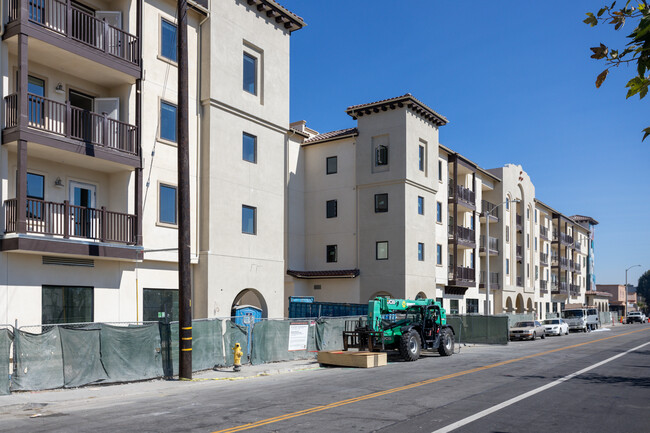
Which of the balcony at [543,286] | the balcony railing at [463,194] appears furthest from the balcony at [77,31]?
the balcony at [543,286]

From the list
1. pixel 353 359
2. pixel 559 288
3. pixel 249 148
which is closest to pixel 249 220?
pixel 249 148

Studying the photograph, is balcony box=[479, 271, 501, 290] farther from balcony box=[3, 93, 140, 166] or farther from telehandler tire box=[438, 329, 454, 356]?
balcony box=[3, 93, 140, 166]

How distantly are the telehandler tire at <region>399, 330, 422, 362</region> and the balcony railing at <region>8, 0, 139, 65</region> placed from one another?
14.7 m

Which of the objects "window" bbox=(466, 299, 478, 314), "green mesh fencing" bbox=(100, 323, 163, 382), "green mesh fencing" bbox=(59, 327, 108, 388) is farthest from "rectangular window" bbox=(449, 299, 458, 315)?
"green mesh fencing" bbox=(59, 327, 108, 388)

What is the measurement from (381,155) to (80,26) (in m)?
22.2

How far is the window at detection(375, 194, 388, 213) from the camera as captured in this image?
38750mm

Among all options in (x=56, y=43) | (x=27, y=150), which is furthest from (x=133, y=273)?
(x=56, y=43)

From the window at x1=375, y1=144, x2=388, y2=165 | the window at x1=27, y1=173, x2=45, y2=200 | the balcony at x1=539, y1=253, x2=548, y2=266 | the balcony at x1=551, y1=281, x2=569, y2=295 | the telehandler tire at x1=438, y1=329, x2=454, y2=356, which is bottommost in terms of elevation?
the balcony at x1=551, y1=281, x2=569, y2=295

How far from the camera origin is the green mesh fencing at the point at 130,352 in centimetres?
1727

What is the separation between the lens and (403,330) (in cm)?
2534

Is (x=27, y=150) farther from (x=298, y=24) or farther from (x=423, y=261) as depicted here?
(x=423, y=261)

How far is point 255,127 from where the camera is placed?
28266 millimetres

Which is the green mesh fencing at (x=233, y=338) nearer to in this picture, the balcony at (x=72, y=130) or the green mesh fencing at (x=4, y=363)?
the balcony at (x=72, y=130)

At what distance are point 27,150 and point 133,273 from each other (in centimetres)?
567
